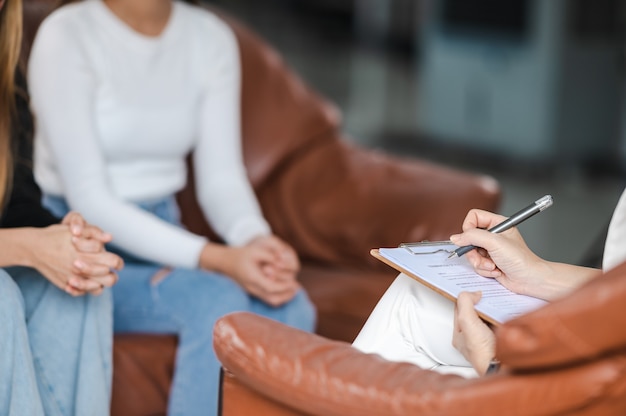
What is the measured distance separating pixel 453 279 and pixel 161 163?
3.26ft

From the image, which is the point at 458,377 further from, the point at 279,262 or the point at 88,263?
the point at 279,262

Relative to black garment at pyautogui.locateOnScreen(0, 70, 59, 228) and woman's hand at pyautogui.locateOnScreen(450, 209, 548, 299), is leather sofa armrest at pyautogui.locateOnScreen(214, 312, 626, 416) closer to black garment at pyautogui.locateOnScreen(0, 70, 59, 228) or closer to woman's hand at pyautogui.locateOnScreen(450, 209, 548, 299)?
woman's hand at pyautogui.locateOnScreen(450, 209, 548, 299)

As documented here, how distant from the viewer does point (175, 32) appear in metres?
2.21

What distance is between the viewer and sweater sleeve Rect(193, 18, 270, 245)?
87.9 inches

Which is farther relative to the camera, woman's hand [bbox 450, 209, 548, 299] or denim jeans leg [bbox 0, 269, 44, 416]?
denim jeans leg [bbox 0, 269, 44, 416]

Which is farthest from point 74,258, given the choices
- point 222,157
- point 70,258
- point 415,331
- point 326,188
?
point 326,188

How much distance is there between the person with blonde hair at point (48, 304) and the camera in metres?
1.59

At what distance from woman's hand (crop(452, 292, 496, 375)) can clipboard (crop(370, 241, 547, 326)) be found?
1cm

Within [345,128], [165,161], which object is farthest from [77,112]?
[345,128]

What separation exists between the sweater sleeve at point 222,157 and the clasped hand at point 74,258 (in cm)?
57

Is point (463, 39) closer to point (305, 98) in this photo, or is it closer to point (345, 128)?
point (345, 128)

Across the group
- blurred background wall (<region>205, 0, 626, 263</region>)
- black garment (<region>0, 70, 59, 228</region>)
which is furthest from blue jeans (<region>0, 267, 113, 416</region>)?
blurred background wall (<region>205, 0, 626, 263</region>)

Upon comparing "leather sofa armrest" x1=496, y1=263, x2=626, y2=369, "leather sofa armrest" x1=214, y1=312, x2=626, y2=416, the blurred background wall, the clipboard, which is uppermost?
"leather sofa armrest" x1=496, y1=263, x2=626, y2=369

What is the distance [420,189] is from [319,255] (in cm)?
30
